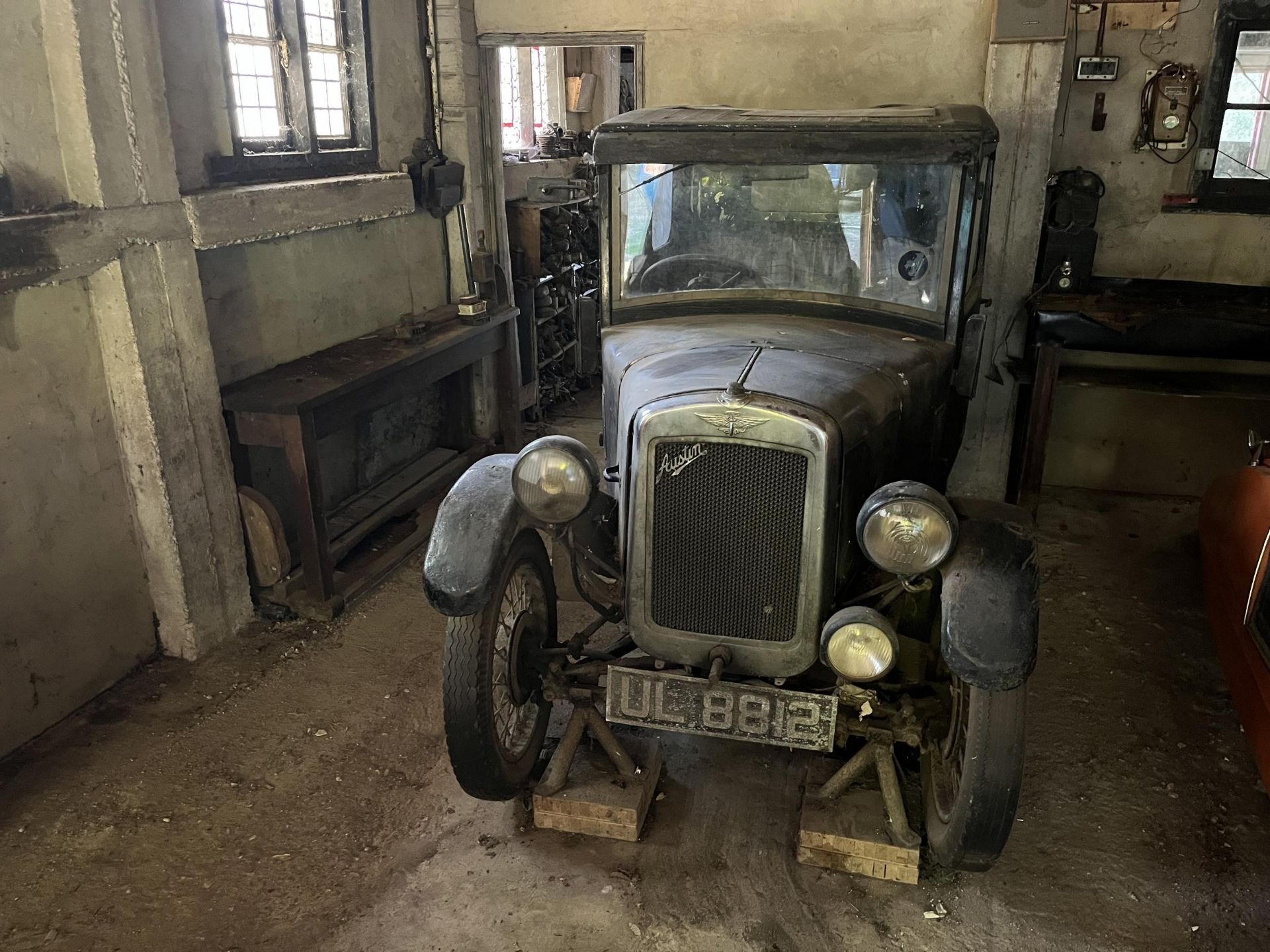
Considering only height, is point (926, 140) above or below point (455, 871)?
above

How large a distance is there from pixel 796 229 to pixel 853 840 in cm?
207

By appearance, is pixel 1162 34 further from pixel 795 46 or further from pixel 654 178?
pixel 654 178

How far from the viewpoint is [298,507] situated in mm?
4105

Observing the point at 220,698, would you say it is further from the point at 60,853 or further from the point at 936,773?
the point at 936,773

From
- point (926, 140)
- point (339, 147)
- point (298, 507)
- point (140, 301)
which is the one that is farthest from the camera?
point (339, 147)

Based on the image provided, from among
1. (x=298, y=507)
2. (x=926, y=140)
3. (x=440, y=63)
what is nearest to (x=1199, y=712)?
(x=926, y=140)

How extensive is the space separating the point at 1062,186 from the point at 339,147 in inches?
150

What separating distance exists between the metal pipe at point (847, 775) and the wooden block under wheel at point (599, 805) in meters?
0.55

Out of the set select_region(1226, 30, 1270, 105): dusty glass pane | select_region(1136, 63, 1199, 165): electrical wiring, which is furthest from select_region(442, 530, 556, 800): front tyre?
select_region(1226, 30, 1270, 105): dusty glass pane

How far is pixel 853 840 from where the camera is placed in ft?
8.99

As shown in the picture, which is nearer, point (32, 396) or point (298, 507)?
point (32, 396)

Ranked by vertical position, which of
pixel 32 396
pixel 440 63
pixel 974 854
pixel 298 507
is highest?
pixel 440 63

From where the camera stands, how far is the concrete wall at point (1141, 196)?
495 cm

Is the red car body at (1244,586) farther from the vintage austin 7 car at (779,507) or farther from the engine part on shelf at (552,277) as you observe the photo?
the engine part on shelf at (552,277)
